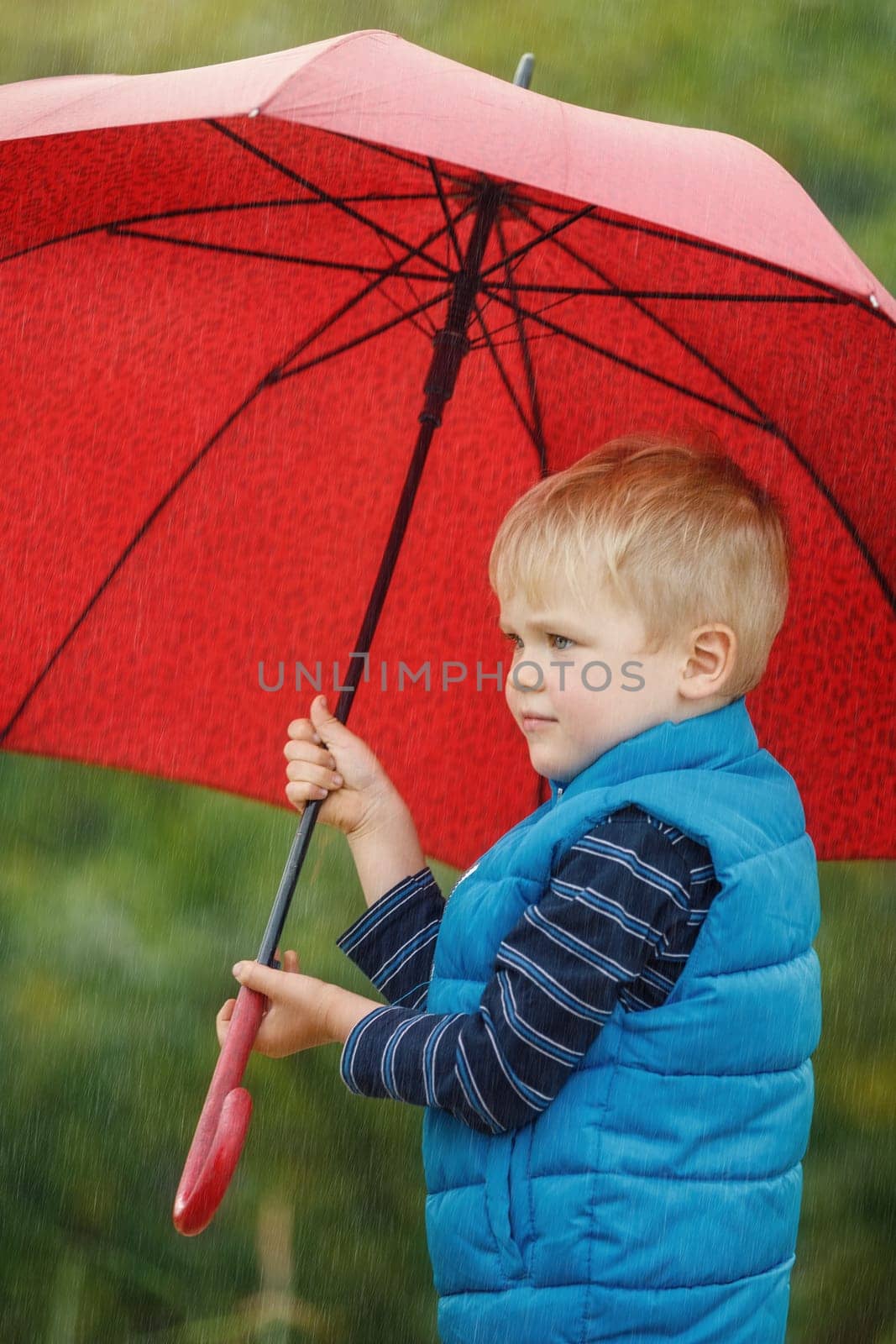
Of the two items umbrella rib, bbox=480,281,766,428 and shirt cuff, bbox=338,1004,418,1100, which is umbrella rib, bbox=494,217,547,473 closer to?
umbrella rib, bbox=480,281,766,428

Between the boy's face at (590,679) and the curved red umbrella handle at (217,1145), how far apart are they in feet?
1.86

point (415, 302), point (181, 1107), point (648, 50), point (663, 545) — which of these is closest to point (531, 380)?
point (415, 302)

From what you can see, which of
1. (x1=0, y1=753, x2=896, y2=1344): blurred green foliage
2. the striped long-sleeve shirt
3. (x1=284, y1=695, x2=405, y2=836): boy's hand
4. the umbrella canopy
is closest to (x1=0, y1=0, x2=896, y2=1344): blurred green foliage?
(x1=0, y1=753, x2=896, y2=1344): blurred green foliage

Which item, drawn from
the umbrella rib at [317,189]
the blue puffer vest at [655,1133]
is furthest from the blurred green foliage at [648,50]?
the blue puffer vest at [655,1133]

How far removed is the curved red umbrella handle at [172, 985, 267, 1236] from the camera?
173 cm

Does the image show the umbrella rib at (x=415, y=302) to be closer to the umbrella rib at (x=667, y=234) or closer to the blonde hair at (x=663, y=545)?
the umbrella rib at (x=667, y=234)

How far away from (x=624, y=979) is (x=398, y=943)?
1.74 ft

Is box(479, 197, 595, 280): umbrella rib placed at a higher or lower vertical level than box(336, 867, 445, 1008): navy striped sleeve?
higher

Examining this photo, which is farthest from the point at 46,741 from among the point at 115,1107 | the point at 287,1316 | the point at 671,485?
the point at 287,1316

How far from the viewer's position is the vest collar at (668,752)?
179 centimetres

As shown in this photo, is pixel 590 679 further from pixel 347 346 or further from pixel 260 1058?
pixel 260 1058

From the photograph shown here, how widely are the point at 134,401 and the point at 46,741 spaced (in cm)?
58

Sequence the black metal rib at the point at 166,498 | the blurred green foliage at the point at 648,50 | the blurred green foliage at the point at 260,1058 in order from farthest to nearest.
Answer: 1. the blurred green foliage at the point at 648,50
2. the blurred green foliage at the point at 260,1058
3. the black metal rib at the point at 166,498

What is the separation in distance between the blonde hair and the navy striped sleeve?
1.61 ft
